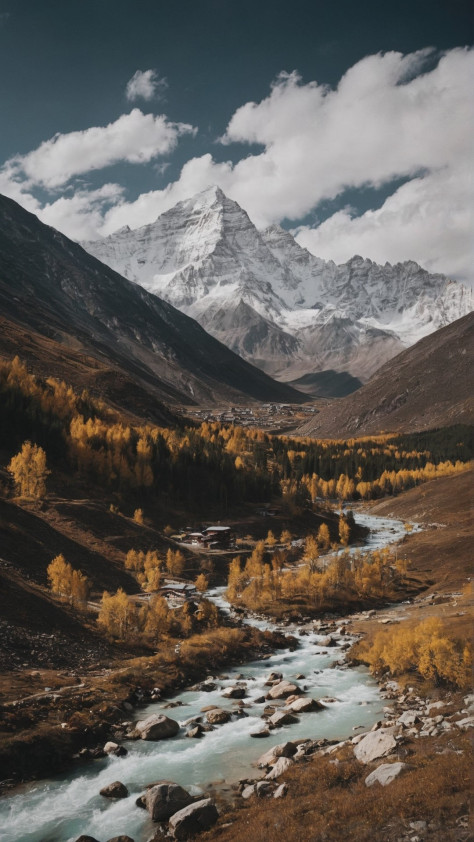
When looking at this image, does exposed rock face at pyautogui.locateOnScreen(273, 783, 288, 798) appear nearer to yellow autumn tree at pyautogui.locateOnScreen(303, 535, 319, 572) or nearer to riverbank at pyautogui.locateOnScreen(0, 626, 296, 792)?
riverbank at pyautogui.locateOnScreen(0, 626, 296, 792)

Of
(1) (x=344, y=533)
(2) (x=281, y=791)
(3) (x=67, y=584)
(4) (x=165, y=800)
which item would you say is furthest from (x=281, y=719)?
(1) (x=344, y=533)

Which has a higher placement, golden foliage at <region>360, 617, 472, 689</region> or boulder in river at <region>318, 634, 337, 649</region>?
golden foliage at <region>360, 617, 472, 689</region>

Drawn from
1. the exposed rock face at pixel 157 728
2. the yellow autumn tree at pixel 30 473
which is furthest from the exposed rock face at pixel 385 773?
the yellow autumn tree at pixel 30 473

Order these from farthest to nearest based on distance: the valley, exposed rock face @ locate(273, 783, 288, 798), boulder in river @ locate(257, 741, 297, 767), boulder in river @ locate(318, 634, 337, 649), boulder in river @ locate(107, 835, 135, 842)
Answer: boulder in river @ locate(318, 634, 337, 649) < boulder in river @ locate(257, 741, 297, 767) < exposed rock face @ locate(273, 783, 288, 798) < the valley < boulder in river @ locate(107, 835, 135, 842)

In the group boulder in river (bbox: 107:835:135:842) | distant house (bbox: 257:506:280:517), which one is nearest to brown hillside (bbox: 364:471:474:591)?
distant house (bbox: 257:506:280:517)

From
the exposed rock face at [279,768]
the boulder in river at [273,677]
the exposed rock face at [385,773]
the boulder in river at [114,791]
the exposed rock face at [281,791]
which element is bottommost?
the boulder in river at [273,677]

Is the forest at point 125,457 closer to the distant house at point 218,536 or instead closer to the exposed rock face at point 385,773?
the distant house at point 218,536
